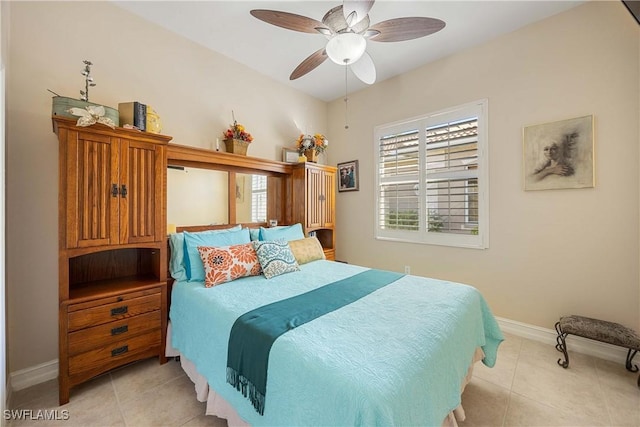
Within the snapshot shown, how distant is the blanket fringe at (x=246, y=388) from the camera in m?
1.19

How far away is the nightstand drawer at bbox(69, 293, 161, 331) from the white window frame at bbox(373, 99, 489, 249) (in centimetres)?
273

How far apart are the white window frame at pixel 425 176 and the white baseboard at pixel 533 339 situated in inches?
33.9

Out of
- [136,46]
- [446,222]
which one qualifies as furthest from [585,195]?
[136,46]

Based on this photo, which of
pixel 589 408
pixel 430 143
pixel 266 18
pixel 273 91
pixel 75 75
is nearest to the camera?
pixel 589 408

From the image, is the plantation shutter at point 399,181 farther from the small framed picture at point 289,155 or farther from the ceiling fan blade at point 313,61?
the ceiling fan blade at point 313,61

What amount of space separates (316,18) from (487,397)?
10.8ft

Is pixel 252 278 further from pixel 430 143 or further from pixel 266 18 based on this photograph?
pixel 430 143

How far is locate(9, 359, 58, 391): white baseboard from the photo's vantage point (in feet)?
5.94

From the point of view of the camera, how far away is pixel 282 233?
9.26 ft

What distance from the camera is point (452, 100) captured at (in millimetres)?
2982

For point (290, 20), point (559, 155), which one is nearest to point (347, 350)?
point (290, 20)

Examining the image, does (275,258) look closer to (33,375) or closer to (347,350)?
(347,350)

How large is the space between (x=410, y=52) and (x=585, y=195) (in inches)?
86.2

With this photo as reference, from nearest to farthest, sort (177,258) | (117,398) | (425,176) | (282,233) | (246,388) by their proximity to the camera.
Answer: (246,388)
(117,398)
(177,258)
(282,233)
(425,176)
